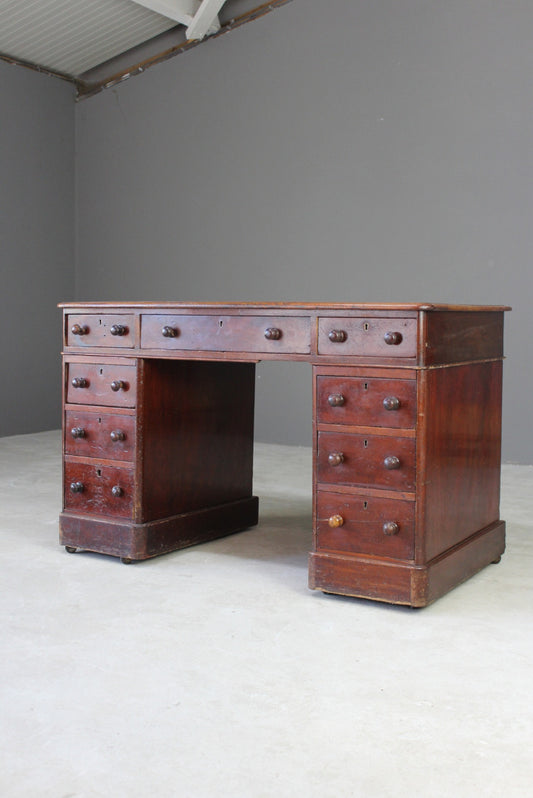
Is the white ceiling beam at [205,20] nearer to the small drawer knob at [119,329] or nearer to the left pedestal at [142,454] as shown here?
the left pedestal at [142,454]

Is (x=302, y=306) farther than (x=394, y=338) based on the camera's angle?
Yes

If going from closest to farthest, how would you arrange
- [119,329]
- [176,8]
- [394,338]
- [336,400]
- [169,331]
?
1. [394,338]
2. [336,400]
3. [169,331]
4. [119,329]
5. [176,8]

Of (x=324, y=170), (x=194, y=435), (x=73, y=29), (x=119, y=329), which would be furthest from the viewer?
(x=73, y=29)

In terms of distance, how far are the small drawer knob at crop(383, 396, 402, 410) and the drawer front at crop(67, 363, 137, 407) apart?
91cm

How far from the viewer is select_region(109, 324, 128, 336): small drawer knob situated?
299 centimetres

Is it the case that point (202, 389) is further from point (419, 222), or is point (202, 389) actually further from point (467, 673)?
point (419, 222)

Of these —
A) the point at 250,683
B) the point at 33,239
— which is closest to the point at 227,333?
the point at 250,683

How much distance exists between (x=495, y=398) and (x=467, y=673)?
3.94 feet

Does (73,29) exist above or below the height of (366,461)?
above

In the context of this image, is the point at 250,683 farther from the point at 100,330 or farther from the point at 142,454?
the point at 100,330

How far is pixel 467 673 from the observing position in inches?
80.7

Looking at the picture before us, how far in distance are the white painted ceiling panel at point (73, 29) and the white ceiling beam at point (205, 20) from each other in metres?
0.29

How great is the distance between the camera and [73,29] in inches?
253

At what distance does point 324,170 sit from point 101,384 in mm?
3309
